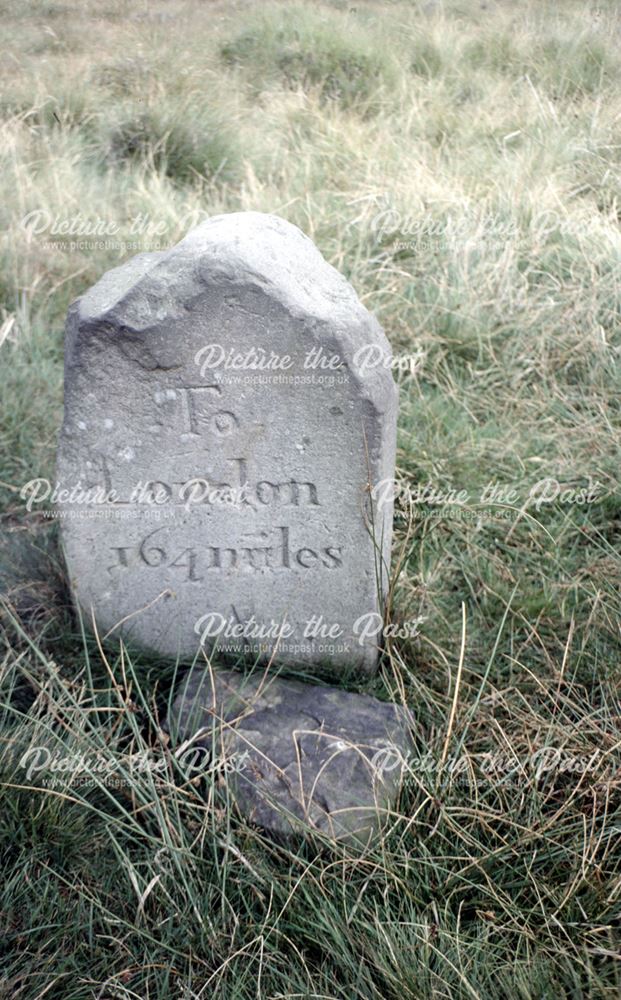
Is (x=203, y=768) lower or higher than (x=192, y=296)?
lower

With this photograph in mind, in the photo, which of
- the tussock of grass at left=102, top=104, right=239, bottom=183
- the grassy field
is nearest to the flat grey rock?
the grassy field

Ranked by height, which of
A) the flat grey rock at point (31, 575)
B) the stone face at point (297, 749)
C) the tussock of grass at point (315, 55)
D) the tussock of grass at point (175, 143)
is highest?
the tussock of grass at point (315, 55)

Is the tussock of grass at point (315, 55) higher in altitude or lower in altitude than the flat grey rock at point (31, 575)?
higher

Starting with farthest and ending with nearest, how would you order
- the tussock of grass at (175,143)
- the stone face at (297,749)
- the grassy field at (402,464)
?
the tussock of grass at (175,143) < the stone face at (297,749) < the grassy field at (402,464)

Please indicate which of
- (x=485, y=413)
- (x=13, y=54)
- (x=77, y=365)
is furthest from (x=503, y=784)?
(x=13, y=54)

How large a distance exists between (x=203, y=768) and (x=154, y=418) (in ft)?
2.78

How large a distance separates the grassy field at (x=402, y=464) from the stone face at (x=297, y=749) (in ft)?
0.20

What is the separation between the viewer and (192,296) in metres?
2.00

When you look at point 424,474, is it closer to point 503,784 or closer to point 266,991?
point 503,784

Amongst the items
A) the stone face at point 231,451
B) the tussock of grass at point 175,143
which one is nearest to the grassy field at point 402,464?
the tussock of grass at point 175,143

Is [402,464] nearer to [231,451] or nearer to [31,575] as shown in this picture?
[231,451]

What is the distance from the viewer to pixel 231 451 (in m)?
2.21

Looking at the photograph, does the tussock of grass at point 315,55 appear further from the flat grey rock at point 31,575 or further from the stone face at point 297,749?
the stone face at point 297,749

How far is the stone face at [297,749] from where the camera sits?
197 cm
